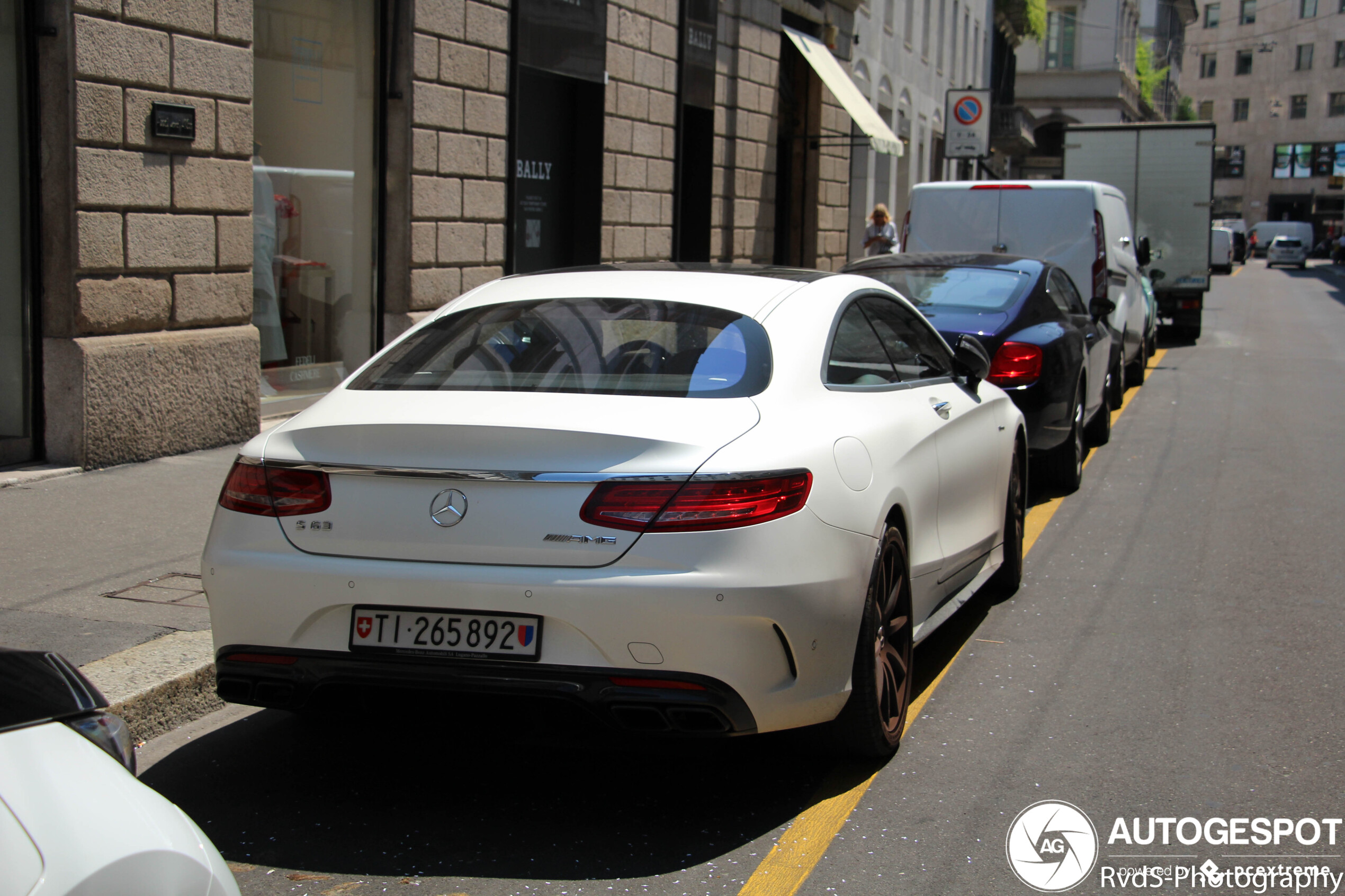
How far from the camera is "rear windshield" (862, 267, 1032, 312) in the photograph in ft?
29.9

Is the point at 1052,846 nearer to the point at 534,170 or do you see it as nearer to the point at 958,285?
the point at 958,285

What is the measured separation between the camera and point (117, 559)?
6.23m

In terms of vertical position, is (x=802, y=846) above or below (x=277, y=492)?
below

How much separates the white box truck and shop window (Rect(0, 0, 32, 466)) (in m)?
17.0

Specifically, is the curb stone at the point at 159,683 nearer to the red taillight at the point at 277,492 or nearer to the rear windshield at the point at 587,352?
the red taillight at the point at 277,492

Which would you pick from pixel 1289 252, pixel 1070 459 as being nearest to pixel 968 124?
pixel 1070 459

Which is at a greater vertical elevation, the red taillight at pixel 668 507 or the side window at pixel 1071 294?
the side window at pixel 1071 294

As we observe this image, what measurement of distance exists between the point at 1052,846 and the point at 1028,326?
563 cm

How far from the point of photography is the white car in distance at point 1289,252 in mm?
77562

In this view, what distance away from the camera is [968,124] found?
81.5ft

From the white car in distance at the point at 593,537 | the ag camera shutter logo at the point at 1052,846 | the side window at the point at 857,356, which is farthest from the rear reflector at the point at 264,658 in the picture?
the ag camera shutter logo at the point at 1052,846

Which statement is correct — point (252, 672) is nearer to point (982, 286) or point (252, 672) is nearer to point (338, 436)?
point (338, 436)

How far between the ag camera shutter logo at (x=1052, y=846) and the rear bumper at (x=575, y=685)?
2.49 feet

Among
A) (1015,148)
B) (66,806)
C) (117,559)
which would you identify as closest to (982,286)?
(117,559)
